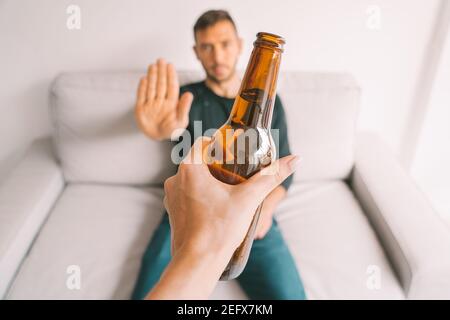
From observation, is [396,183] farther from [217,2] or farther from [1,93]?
[1,93]

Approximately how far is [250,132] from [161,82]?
0.53 m

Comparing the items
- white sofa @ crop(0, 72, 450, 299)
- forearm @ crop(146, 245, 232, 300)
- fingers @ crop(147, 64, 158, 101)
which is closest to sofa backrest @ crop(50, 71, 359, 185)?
white sofa @ crop(0, 72, 450, 299)

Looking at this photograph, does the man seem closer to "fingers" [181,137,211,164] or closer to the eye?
the eye

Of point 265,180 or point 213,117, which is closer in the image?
point 265,180

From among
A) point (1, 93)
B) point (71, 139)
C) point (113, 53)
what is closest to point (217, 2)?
point (113, 53)

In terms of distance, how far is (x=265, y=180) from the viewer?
1.39 ft

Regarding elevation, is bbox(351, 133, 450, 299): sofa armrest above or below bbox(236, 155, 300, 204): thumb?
below

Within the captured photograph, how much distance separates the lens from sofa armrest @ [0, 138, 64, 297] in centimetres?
93

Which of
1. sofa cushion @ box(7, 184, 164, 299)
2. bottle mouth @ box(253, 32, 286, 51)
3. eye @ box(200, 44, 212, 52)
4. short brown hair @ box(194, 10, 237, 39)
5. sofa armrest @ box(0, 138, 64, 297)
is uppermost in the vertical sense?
short brown hair @ box(194, 10, 237, 39)

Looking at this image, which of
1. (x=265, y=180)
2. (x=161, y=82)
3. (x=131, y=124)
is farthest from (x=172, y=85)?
(x=265, y=180)

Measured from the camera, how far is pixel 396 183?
45.3 inches

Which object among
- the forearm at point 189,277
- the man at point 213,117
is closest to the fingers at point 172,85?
the man at point 213,117

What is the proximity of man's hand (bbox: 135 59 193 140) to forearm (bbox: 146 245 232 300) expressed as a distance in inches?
24.1

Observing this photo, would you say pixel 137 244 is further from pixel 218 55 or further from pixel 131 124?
pixel 218 55
